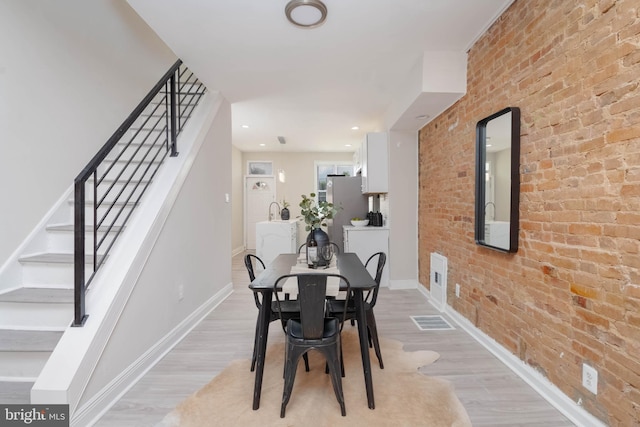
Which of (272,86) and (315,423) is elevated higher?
(272,86)

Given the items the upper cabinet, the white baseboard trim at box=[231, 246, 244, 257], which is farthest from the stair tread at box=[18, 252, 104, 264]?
the white baseboard trim at box=[231, 246, 244, 257]

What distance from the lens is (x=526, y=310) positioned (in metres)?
1.95

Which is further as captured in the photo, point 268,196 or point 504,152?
point 268,196

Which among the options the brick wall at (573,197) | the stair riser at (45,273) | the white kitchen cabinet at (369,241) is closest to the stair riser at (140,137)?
the stair riser at (45,273)

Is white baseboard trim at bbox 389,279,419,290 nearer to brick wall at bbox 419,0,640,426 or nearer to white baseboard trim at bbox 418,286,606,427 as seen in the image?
white baseboard trim at bbox 418,286,606,427

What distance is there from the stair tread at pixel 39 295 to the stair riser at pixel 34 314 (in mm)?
32

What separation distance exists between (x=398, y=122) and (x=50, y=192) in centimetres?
367

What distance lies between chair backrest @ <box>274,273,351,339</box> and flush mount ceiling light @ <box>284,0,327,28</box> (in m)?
1.87

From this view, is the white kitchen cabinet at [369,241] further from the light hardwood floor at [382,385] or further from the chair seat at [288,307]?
the chair seat at [288,307]

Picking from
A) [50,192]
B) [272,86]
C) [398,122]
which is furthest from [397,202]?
[50,192]

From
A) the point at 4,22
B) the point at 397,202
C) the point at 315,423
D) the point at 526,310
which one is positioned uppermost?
the point at 4,22

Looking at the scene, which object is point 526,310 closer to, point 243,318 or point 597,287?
point 597,287

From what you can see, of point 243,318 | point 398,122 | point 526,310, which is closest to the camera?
point 526,310

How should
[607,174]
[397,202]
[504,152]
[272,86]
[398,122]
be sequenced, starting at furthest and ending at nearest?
1. [397,202]
2. [398,122]
3. [272,86]
4. [504,152]
5. [607,174]
